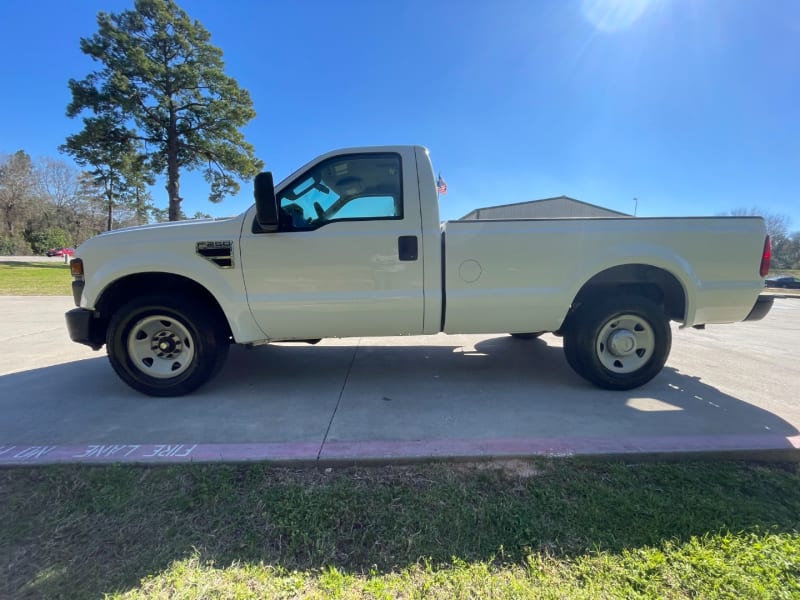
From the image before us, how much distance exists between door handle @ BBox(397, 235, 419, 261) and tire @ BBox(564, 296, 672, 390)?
1652mm

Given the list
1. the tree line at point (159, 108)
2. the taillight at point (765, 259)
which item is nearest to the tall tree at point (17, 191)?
the tree line at point (159, 108)

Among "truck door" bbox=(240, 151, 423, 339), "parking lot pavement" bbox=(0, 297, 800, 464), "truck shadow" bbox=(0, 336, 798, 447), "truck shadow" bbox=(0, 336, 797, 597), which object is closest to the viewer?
"truck shadow" bbox=(0, 336, 797, 597)

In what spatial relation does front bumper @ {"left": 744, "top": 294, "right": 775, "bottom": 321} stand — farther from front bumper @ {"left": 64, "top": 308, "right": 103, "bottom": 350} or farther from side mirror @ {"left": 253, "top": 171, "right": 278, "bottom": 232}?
front bumper @ {"left": 64, "top": 308, "right": 103, "bottom": 350}

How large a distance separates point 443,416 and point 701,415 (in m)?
2.06

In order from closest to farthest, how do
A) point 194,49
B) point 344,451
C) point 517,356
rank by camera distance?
point 344,451, point 517,356, point 194,49

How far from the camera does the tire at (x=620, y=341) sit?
340 centimetres

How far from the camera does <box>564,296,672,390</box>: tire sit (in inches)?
134

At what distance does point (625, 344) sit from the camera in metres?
3.45

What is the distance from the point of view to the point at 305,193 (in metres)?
3.36

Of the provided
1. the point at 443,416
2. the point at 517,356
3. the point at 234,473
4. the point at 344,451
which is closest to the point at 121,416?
the point at 234,473

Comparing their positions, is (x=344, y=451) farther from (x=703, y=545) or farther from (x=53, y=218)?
(x=53, y=218)

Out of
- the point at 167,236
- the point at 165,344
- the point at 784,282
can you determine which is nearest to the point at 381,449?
the point at 165,344

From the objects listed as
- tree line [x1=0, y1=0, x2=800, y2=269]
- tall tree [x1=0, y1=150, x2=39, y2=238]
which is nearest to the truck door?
tree line [x1=0, y1=0, x2=800, y2=269]

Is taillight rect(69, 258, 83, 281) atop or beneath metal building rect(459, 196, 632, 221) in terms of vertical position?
beneath
